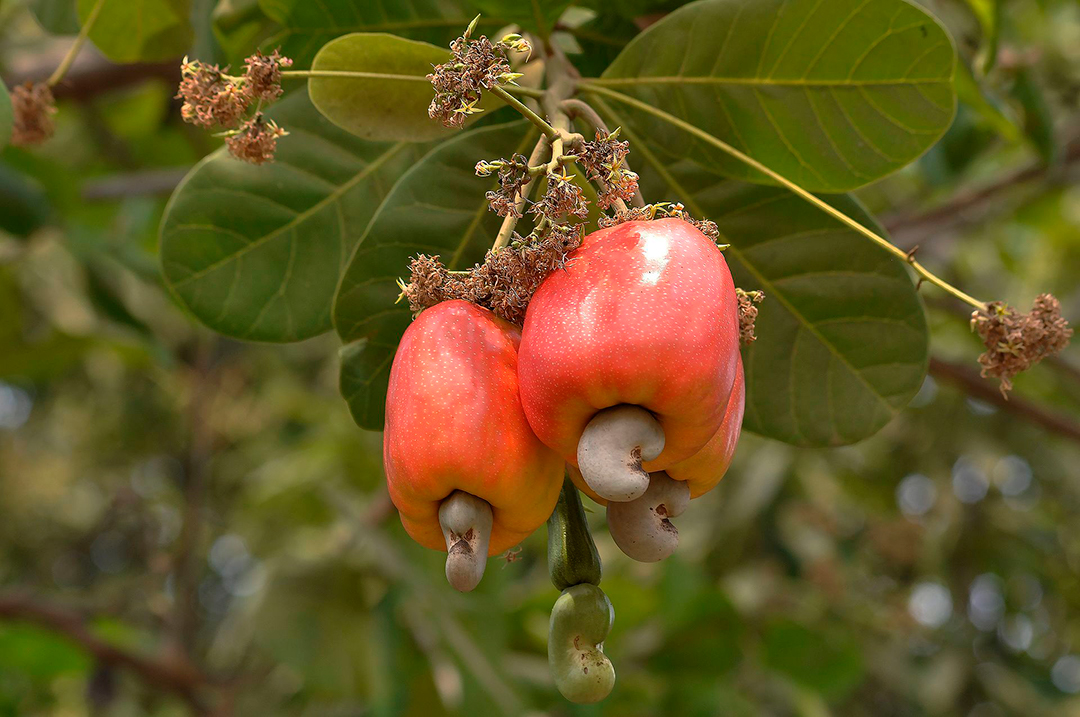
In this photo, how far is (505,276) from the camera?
2.54ft

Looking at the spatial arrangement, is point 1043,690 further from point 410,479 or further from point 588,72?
Result: point 410,479

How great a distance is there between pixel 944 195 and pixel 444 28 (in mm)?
2210

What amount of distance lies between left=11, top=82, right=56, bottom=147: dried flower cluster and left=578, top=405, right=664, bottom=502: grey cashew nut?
869 millimetres

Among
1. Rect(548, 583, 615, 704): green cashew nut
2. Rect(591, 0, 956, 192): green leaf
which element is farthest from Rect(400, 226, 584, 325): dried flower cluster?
Rect(591, 0, 956, 192): green leaf

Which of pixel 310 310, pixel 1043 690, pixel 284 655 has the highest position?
pixel 310 310

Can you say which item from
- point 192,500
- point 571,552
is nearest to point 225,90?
point 571,552

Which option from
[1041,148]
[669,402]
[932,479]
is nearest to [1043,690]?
[932,479]

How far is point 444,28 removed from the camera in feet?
3.99

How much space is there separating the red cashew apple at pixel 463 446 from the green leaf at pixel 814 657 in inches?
88.3

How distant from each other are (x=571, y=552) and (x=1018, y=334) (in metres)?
0.42

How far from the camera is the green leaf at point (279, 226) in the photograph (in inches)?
44.8

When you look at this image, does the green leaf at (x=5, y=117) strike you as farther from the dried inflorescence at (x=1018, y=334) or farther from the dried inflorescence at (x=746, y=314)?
the dried inflorescence at (x=1018, y=334)

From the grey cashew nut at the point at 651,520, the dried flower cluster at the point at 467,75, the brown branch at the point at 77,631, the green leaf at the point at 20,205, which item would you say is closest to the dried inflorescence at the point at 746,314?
the grey cashew nut at the point at 651,520

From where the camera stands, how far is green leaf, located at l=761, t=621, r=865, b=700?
9.17 ft
